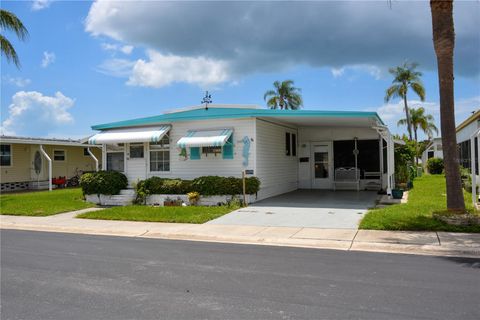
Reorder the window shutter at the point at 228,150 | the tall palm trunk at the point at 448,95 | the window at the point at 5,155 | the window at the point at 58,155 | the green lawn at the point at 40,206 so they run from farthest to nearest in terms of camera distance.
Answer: the window at the point at 58,155
the window at the point at 5,155
the window shutter at the point at 228,150
the green lawn at the point at 40,206
the tall palm trunk at the point at 448,95

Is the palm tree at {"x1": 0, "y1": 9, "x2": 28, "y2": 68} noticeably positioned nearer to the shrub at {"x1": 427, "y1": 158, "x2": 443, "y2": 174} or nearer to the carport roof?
the carport roof

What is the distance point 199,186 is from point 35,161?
15026mm

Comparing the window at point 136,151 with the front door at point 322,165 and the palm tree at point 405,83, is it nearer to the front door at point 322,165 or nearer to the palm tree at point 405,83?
the front door at point 322,165

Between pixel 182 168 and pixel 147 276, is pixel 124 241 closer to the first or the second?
pixel 147 276

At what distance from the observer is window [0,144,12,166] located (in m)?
22.9

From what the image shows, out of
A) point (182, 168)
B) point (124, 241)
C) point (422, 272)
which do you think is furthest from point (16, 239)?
point (422, 272)

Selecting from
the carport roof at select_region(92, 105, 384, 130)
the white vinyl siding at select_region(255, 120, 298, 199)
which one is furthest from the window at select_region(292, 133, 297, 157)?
the carport roof at select_region(92, 105, 384, 130)

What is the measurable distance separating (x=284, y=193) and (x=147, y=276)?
11880 mm

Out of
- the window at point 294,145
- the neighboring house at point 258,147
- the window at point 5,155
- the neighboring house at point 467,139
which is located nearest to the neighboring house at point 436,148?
the neighboring house at point 467,139

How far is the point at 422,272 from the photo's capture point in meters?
6.07

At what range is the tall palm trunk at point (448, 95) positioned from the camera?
9.52 meters

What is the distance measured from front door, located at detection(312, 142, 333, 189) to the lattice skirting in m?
16.6

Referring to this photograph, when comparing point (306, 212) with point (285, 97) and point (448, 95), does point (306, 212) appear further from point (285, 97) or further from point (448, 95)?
point (285, 97)

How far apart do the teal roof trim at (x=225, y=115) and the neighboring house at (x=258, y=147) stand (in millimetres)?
31
